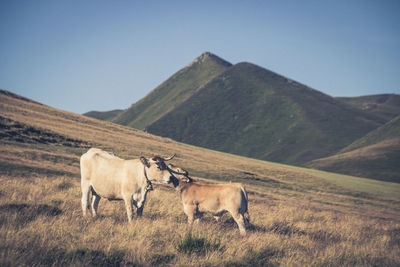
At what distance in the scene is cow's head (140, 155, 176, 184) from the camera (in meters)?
8.94

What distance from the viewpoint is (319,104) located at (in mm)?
185500

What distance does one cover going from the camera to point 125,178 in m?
9.10

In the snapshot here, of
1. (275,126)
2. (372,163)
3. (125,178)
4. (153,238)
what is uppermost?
(275,126)

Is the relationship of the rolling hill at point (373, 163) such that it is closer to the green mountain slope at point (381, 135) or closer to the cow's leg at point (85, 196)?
the green mountain slope at point (381, 135)

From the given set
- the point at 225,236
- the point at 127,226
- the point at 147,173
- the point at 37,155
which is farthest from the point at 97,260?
the point at 37,155

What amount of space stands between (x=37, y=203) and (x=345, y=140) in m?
163

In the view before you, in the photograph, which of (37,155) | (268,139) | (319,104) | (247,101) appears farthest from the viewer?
(247,101)

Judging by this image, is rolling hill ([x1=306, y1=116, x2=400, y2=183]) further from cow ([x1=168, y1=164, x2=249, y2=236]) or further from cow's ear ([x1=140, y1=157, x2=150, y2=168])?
cow's ear ([x1=140, y1=157, x2=150, y2=168])

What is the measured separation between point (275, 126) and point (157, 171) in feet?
563

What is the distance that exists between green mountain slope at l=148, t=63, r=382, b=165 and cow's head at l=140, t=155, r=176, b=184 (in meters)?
139

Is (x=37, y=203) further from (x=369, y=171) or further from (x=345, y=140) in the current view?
(x=345, y=140)

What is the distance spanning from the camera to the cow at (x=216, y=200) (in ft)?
31.2

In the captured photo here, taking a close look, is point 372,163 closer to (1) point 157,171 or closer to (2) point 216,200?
(2) point 216,200

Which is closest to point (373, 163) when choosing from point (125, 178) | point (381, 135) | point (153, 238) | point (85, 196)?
point (381, 135)
